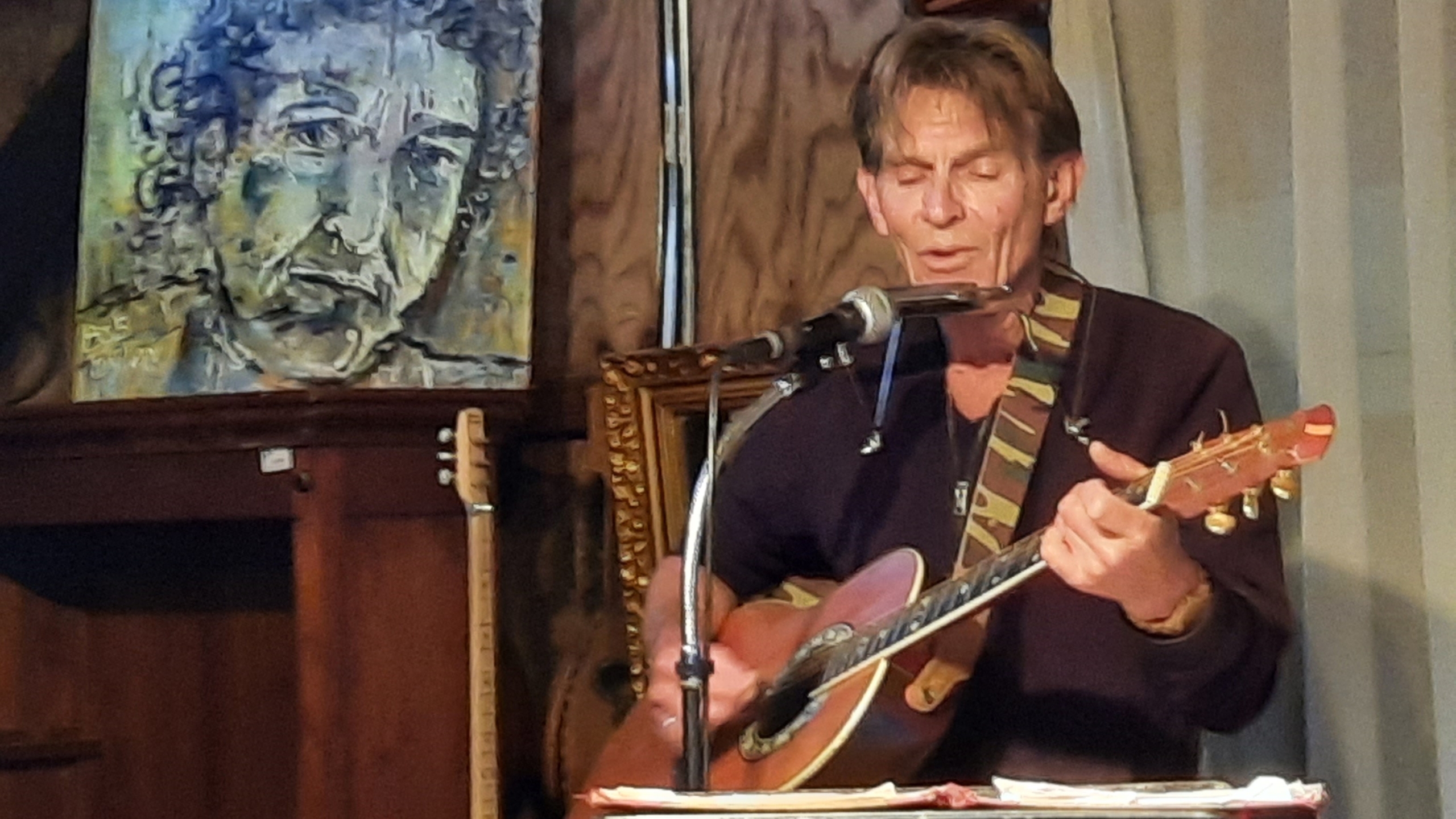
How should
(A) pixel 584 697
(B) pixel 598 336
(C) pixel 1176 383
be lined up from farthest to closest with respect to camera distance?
(B) pixel 598 336, (A) pixel 584 697, (C) pixel 1176 383

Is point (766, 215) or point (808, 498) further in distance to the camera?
point (766, 215)

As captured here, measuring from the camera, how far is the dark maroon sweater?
1381 mm

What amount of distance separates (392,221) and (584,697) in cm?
73

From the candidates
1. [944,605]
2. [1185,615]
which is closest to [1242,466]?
[1185,615]

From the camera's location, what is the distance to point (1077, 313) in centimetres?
154

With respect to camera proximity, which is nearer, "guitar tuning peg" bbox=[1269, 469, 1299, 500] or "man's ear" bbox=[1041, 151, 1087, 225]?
"guitar tuning peg" bbox=[1269, 469, 1299, 500]

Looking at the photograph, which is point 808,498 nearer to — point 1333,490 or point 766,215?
point 1333,490

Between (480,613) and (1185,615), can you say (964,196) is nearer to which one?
(1185,615)

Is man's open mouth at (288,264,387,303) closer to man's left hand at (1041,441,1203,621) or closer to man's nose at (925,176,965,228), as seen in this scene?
man's nose at (925,176,965,228)

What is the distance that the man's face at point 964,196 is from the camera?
1556 millimetres

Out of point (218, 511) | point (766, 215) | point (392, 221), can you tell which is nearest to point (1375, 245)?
point (766, 215)

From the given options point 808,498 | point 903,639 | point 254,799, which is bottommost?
point 254,799

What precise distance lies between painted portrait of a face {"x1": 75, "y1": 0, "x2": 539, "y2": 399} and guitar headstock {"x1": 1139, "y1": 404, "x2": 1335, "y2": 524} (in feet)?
4.35

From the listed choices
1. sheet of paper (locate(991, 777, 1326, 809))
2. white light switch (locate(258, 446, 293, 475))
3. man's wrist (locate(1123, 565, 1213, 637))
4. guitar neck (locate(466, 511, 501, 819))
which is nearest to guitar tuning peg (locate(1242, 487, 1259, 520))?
man's wrist (locate(1123, 565, 1213, 637))
